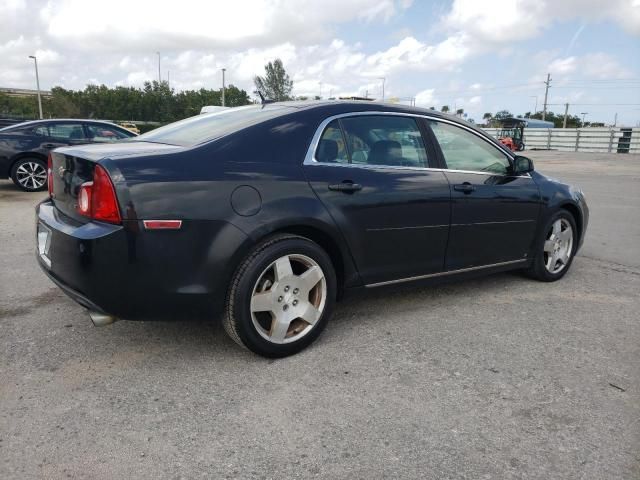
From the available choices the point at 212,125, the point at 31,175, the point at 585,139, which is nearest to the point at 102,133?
the point at 31,175

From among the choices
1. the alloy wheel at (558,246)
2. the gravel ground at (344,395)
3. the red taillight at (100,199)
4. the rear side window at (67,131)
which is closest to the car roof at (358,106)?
the red taillight at (100,199)

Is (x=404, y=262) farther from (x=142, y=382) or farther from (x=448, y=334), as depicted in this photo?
(x=142, y=382)

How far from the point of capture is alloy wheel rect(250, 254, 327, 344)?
9.72 ft

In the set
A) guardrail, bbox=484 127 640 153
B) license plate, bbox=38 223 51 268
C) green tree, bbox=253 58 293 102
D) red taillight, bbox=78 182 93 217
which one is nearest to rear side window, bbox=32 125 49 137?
license plate, bbox=38 223 51 268

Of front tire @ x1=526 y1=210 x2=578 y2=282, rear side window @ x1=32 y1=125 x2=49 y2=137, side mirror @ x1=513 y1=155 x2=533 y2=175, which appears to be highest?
rear side window @ x1=32 y1=125 x2=49 y2=137

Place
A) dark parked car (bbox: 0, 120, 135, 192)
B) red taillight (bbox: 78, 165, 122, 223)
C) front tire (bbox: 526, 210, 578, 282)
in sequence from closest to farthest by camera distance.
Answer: red taillight (bbox: 78, 165, 122, 223)
front tire (bbox: 526, 210, 578, 282)
dark parked car (bbox: 0, 120, 135, 192)

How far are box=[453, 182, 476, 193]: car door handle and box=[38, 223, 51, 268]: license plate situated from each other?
2.63m

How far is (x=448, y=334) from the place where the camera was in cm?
346

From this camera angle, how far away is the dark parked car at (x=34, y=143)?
31.3ft

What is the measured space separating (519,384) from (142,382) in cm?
201

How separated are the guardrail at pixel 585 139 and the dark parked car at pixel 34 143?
2879 centimetres

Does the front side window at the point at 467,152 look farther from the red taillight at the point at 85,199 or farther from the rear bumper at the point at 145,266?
the red taillight at the point at 85,199

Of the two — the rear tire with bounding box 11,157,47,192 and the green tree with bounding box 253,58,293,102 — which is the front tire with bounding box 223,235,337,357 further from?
the green tree with bounding box 253,58,293,102

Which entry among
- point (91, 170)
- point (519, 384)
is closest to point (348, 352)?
point (519, 384)
